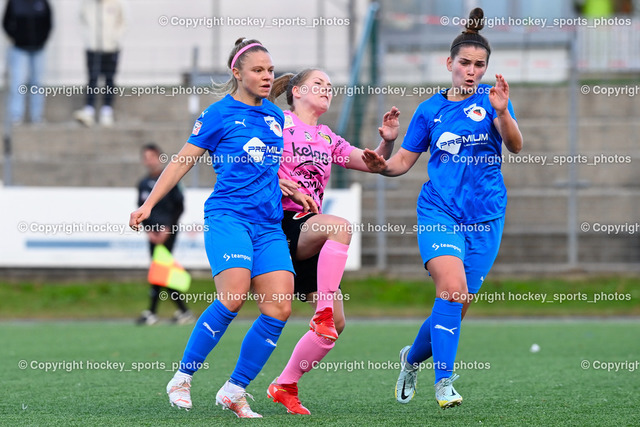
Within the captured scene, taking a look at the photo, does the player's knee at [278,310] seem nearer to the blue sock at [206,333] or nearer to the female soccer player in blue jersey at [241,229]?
the female soccer player in blue jersey at [241,229]

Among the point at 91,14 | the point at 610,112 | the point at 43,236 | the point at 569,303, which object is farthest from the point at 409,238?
the point at 91,14

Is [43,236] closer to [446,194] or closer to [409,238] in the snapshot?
[409,238]

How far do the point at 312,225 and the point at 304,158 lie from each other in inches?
16.0

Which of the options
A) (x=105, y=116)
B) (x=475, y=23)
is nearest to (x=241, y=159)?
(x=475, y=23)

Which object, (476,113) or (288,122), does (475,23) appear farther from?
(288,122)

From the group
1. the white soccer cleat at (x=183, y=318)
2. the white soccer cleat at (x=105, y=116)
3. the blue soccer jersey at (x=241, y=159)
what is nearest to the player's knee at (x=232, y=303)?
the blue soccer jersey at (x=241, y=159)

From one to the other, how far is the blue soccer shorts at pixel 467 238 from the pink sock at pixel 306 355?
73cm

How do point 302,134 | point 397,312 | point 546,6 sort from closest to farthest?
point 302,134
point 397,312
point 546,6

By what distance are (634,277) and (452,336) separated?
33.1ft

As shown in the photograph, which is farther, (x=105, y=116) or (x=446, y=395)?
(x=105, y=116)

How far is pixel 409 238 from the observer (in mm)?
15242

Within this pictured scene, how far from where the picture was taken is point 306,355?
561cm

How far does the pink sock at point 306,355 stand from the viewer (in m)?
5.59

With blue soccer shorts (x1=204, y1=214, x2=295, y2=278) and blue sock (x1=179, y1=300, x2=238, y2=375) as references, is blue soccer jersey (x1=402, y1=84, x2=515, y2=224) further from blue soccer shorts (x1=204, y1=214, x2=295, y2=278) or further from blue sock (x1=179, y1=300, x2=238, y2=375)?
blue sock (x1=179, y1=300, x2=238, y2=375)
